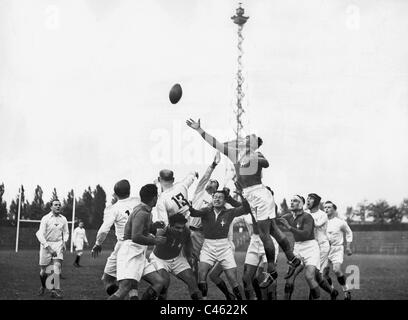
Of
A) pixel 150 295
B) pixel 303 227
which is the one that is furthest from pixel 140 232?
pixel 303 227

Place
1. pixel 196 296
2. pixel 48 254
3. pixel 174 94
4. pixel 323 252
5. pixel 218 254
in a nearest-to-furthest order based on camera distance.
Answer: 1. pixel 196 296
2. pixel 218 254
3. pixel 174 94
4. pixel 323 252
5. pixel 48 254

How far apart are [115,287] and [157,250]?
2.43 feet

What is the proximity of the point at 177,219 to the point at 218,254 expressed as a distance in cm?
80

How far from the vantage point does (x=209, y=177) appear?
31.4ft

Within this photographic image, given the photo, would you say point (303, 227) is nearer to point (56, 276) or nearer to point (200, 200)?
point (200, 200)

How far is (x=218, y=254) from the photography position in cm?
880

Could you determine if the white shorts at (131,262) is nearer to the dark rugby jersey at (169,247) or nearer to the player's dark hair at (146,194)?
the player's dark hair at (146,194)

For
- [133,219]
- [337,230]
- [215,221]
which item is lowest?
[337,230]

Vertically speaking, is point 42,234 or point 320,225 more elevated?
point 320,225

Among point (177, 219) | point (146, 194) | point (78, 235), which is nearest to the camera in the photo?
point (146, 194)

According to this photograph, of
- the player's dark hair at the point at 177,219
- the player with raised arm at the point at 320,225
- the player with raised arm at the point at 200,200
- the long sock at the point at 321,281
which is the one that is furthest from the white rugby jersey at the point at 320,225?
the player's dark hair at the point at 177,219

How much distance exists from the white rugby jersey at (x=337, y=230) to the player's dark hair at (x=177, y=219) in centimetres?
342

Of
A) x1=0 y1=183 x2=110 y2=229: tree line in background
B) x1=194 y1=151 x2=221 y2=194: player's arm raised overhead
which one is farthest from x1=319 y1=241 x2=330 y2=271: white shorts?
x1=0 y1=183 x2=110 y2=229: tree line in background
